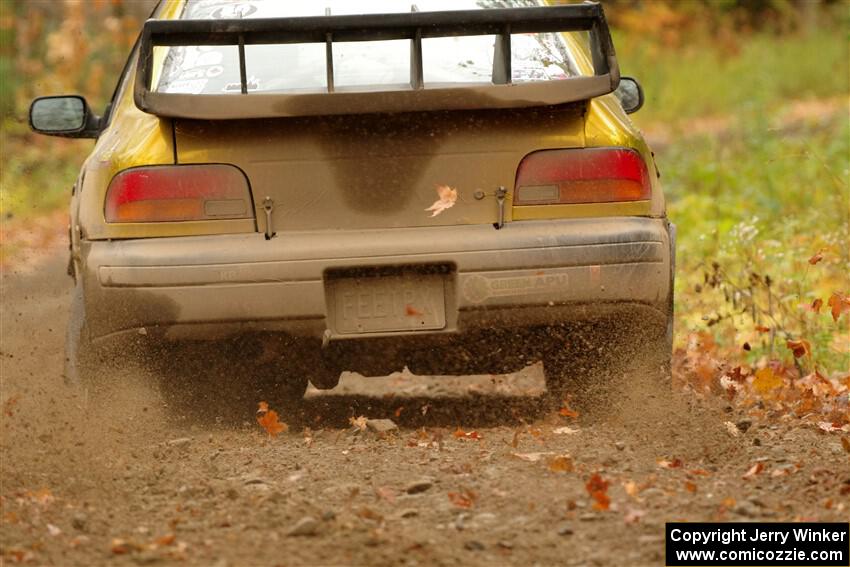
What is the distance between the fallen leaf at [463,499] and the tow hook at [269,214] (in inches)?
48.5

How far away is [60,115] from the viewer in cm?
614

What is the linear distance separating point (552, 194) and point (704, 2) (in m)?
28.5

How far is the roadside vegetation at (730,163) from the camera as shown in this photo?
6.66m

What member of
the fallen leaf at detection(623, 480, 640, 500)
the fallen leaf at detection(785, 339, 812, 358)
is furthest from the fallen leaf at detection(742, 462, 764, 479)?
the fallen leaf at detection(785, 339, 812, 358)

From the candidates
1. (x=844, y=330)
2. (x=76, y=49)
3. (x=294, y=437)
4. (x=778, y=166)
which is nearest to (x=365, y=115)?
(x=294, y=437)

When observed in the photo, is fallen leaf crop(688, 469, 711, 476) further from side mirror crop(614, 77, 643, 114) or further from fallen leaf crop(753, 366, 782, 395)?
side mirror crop(614, 77, 643, 114)

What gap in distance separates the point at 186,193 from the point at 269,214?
0.29m

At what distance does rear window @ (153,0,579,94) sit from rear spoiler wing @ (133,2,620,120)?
35cm

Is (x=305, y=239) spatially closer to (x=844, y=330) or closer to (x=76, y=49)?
(x=844, y=330)

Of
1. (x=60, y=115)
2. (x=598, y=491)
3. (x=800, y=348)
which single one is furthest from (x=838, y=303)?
(x=60, y=115)

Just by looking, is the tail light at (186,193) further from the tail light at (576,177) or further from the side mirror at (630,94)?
the side mirror at (630,94)

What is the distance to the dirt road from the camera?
146 inches

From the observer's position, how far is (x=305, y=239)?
4984mm

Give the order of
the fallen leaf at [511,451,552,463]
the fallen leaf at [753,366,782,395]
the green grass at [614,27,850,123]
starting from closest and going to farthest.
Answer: the fallen leaf at [511,451,552,463] → the fallen leaf at [753,366,782,395] → the green grass at [614,27,850,123]
